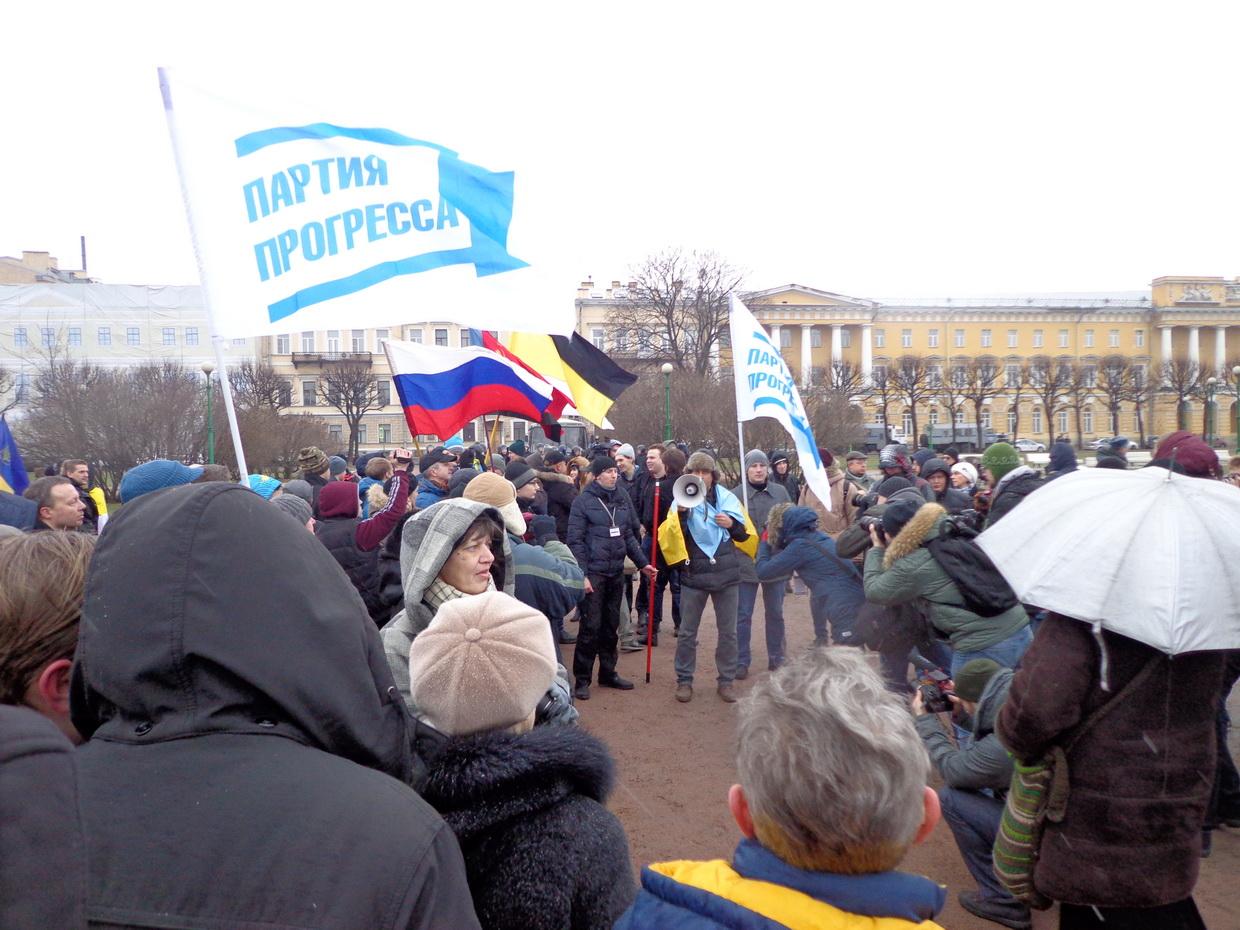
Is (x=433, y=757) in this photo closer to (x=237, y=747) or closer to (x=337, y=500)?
(x=237, y=747)

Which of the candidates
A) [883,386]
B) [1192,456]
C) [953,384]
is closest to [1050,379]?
[953,384]

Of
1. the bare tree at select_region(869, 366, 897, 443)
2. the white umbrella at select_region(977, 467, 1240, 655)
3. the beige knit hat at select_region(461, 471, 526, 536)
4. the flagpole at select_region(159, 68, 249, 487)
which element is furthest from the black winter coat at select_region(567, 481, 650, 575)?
the bare tree at select_region(869, 366, 897, 443)

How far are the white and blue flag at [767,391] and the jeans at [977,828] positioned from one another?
4.07m

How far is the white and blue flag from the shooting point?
25.4ft

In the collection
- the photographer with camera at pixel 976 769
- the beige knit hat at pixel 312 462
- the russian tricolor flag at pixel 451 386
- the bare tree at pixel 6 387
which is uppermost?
the bare tree at pixel 6 387

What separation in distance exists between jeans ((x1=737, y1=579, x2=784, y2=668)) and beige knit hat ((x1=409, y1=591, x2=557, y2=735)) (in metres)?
5.33

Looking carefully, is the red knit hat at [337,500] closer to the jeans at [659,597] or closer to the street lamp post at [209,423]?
the jeans at [659,597]

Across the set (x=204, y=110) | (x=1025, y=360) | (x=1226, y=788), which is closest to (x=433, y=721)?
(x=204, y=110)

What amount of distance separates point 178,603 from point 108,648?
0.40 feet

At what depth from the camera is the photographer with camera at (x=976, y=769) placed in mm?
3260

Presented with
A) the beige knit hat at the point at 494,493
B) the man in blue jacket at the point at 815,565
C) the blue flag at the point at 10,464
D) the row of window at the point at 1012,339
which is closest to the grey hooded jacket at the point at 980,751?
the beige knit hat at the point at 494,493

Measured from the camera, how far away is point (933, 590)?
4.55m

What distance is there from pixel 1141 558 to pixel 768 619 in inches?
201

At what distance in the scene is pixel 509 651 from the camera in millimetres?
2062
